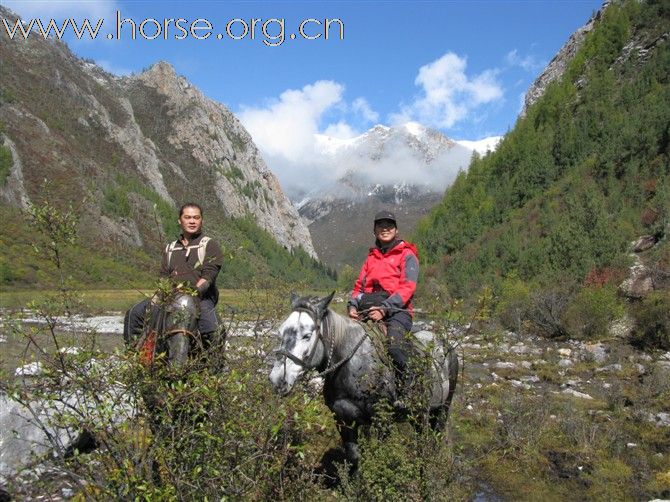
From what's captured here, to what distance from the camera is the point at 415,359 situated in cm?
507

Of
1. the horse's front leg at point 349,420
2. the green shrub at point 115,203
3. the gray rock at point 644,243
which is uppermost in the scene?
the green shrub at point 115,203

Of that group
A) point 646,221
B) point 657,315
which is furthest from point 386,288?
point 646,221

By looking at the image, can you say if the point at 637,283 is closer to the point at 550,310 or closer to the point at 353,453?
the point at 550,310

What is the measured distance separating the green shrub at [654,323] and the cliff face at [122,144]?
1929 inches

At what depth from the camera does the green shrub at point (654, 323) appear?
2116cm

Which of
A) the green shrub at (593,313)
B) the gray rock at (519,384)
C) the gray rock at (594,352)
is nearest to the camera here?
the gray rock at (519,384)

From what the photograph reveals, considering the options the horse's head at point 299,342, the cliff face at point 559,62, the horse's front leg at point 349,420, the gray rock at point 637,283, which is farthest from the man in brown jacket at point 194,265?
the cliff face at point 559,62

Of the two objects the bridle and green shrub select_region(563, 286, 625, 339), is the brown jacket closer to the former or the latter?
the bridle

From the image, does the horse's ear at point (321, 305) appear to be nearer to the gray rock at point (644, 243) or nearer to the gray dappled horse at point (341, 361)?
the gray dappled horse at point (341, 361)

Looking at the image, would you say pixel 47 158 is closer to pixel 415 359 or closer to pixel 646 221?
pixel 646 221

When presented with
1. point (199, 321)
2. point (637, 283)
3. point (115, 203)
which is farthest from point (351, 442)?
point (115, 203)

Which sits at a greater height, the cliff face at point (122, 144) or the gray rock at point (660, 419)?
the cliff face at point (122, 144)

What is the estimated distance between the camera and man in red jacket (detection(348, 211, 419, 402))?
6.76 m

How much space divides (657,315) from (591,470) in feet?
53.4
